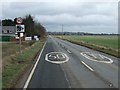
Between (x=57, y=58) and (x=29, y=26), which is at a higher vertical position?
(x=29, y=26)

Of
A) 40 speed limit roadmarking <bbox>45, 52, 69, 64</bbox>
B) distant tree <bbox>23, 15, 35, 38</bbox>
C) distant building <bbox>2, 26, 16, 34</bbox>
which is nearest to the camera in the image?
40 speed limit roadmarking <bbox>45, 52, 69, 64</bbox>

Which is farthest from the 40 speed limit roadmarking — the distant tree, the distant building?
the distant building

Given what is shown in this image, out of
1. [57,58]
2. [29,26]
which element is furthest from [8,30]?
[57,58]

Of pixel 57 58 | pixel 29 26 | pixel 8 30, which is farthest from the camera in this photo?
pixel 8 30

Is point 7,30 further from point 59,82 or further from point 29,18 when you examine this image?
point 59,82

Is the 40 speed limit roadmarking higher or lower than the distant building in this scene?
lower

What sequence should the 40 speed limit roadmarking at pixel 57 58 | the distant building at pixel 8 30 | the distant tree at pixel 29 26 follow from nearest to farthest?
the 40 speed limit roadmarking at pixel 57 58, the distant tree at pixel 29 26, the distant building at pixel 8 30

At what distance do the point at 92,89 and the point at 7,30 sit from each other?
100964 millimetres

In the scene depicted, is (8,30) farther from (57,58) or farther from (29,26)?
(57,58)

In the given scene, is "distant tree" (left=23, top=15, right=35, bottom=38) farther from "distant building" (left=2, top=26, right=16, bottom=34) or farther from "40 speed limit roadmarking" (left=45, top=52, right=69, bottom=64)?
"40 speed limit roadmarking" (left=45, top=52, right=69, bottom=64)

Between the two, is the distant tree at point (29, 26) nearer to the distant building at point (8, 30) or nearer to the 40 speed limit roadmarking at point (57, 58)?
the distant building at point (8, 30)

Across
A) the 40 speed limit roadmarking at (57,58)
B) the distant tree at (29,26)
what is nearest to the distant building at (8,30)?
the distant tree at (29,26)

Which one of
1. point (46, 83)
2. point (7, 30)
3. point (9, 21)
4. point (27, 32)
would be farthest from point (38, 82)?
point (9, 21)

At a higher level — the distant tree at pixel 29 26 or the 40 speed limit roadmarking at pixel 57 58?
the distant tree at pixel 29 26
